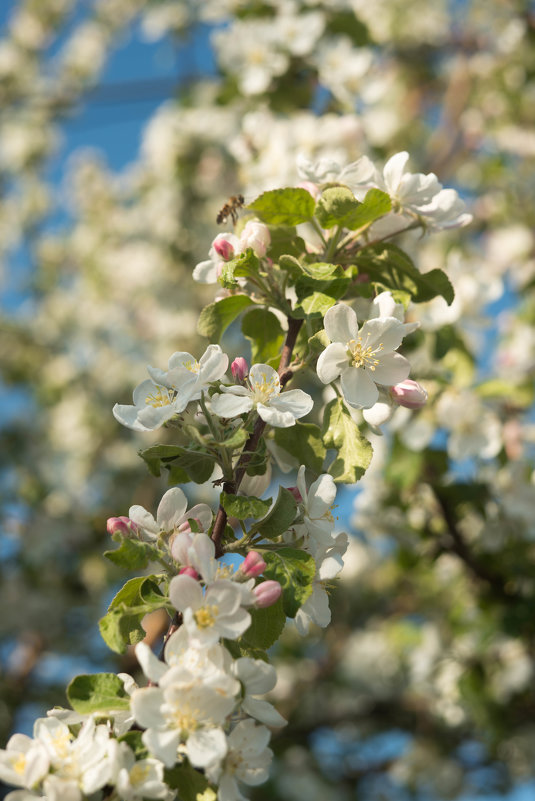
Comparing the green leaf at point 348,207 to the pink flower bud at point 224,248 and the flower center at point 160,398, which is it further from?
the flower center at point 160,398

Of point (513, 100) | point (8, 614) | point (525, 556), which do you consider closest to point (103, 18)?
point (513, 100)

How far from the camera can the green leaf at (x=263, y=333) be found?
4.27 ft

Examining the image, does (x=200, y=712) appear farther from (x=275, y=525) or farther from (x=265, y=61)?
(x=265, y=61)

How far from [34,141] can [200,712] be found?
6258 mm

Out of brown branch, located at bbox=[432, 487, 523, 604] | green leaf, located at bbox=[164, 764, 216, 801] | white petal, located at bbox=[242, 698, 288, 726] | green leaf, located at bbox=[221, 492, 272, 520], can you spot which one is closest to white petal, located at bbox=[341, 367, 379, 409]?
green leaf, located at bbox=[221, 492, 272, 520]

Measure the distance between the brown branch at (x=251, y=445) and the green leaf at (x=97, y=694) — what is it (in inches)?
8.6

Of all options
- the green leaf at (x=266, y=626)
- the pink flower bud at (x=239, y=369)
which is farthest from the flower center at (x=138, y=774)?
→ the pink flower bud at (x=239, y=369)

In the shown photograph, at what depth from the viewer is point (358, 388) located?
109 cm

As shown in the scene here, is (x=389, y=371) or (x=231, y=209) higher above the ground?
(x=231, y=209)

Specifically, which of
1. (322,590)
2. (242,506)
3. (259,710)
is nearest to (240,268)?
(242,506)

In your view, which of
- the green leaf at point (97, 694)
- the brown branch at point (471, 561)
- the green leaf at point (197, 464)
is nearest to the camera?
the green leaf at point (97, 694)

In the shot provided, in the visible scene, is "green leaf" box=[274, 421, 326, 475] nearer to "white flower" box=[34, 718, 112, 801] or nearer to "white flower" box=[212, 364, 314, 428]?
"white flower" box=[212, 364, 314, 428]

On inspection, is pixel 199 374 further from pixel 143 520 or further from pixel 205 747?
pixel 205 747

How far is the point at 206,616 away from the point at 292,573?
131mm
